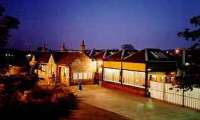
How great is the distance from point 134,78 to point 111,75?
5262mm

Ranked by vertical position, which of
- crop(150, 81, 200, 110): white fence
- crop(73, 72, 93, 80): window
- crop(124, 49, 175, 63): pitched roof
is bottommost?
crop(150, 81, 200, 110): white fence

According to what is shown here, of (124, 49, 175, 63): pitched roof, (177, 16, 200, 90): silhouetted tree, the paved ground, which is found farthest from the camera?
(124, 49, 175, 63): pitched roof

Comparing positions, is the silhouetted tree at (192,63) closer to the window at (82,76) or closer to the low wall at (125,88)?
the low wall at (125,88)

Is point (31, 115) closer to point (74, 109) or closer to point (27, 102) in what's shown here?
point (27, 102)

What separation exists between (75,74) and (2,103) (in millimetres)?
20674

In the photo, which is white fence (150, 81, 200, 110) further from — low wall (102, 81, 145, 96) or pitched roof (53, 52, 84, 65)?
pitched roof (53, 52, 84, 65)

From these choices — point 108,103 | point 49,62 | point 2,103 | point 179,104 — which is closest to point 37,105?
point 2,103

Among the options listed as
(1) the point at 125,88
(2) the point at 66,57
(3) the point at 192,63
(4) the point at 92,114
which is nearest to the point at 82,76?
(2) the point at 66,57

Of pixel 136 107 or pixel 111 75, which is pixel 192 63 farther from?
pixel 111 75

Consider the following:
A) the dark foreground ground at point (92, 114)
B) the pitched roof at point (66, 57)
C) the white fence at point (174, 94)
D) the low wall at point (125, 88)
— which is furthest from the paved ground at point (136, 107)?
the pitched roof at point (66, 57)

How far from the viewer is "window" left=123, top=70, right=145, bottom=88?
33438 mm

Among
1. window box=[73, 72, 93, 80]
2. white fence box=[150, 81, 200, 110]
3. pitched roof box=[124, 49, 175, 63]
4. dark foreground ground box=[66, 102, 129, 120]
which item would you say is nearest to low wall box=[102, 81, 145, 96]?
white fence box=[150, 81, 200, 110]

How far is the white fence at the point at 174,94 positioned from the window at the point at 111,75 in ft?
Answer: 24.2

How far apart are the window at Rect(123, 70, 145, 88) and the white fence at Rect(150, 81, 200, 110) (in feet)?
7.25
